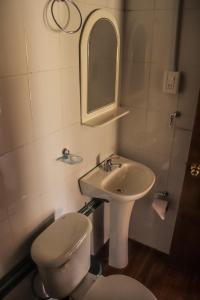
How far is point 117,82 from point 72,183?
0.76m

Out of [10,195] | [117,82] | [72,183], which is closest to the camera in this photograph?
[10,195]

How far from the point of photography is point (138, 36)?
1754 mm

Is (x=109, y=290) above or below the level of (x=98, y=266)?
above

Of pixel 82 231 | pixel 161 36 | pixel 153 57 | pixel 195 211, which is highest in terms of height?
pixel 161 36

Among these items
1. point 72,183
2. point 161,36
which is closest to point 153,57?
point 161,36

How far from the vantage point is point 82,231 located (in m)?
1.37

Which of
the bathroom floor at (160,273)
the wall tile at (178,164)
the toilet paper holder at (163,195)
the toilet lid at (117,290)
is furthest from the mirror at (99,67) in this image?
the bathroom floor at (160,273)

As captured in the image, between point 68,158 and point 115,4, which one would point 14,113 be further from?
point 115,4

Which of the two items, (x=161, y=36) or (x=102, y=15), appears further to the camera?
(x=161, y=36)

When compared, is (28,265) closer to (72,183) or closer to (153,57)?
(72,183)

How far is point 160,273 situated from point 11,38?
1875 millimetres

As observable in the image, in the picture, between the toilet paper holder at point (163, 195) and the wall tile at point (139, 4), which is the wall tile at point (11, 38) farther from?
the toilet paper holder at point (163, 195)

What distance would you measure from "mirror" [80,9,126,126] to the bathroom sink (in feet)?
1.22

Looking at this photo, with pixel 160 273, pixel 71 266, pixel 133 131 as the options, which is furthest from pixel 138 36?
pixel 160 273
